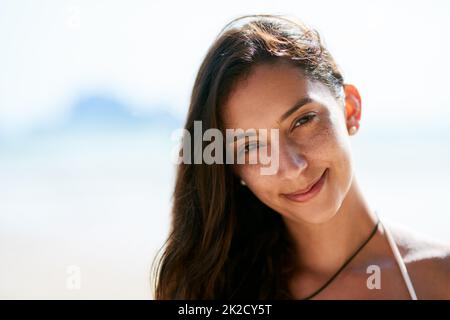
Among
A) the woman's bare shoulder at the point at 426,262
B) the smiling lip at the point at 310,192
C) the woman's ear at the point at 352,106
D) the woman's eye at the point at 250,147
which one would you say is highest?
the woman's ear at the point at 352,106

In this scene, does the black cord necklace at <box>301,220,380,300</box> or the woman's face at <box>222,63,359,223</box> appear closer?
the woman's face at <box>222,63,359,223</box>

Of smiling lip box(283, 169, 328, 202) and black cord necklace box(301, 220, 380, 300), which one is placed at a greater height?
smiling lip box(283, 169, 328, 202)

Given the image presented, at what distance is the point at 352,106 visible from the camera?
243 centimetres

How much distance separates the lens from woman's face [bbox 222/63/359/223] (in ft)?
6.86

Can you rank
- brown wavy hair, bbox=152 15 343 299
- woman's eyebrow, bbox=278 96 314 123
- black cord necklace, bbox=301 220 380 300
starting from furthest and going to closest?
1. black cord necklace, bbox=301 220 380 300
2. brown wavy hair, bbox=152 15 343 299
3. woman's eyebrow, bbox=278 96 314 123

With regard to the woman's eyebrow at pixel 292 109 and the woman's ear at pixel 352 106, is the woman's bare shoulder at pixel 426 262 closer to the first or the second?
the woman's ear at pixel 352 106

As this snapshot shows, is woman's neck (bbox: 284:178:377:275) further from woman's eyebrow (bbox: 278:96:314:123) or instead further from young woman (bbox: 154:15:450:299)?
woman's eyebrow (bbox: 278:96:314:123)

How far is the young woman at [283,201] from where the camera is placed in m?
2.12

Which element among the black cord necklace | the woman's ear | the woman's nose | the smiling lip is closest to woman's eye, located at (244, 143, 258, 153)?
the woman's nose

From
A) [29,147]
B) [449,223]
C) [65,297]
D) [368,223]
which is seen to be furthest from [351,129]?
[29,147]

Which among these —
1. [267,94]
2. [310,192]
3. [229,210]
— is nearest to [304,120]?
[267,94]

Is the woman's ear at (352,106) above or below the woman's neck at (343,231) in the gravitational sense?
above

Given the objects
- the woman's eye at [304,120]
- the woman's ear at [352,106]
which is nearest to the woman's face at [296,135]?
the woman's eye at [304,120]
